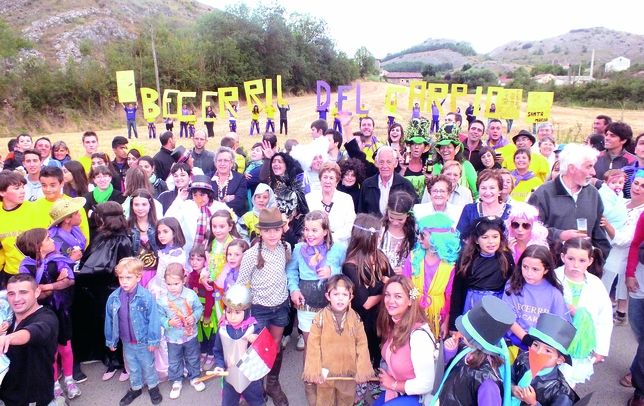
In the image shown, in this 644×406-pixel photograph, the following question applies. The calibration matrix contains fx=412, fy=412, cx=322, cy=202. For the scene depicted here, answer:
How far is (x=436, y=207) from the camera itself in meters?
3.93

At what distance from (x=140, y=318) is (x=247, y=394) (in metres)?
1.10

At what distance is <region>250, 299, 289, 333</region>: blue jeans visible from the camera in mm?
3463

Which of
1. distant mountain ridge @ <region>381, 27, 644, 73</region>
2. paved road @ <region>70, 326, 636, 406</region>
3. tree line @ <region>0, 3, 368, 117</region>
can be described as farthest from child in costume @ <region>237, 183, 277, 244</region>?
distant mountain ridge @ <region>381, 27, 644, 73</region>

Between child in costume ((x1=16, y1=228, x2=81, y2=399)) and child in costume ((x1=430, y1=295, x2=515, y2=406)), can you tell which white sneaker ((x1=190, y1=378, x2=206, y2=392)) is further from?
child in costume ((x1=430, y1=295, x2=515, y2=406))

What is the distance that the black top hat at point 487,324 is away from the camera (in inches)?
83.9

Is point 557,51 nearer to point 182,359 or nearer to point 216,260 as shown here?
point 216,260

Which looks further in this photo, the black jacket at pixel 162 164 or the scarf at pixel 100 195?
the black jacket at pixel 162 164

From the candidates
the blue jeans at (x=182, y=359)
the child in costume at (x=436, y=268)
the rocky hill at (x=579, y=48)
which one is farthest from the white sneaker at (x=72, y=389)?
the rocky hill at (x=579, y=48)

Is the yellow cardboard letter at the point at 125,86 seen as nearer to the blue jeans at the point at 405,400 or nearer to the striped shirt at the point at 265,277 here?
the striped shirt at the point at 265,277

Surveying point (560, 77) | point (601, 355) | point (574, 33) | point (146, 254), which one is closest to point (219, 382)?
point (146, 254)

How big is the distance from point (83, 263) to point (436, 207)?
3.44 metres

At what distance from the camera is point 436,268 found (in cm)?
331

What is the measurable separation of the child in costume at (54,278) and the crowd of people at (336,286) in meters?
0.01

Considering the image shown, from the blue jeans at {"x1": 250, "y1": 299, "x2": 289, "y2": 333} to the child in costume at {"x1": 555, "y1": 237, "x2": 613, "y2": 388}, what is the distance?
2155mm
